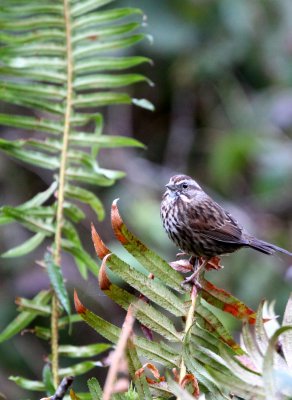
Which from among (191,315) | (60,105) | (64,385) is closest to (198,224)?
(60,105)

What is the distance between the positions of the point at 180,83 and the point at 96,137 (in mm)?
4702

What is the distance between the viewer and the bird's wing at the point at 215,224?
13.1ft

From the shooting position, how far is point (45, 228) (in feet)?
9.20

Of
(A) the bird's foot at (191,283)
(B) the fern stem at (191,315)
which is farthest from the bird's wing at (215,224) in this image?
(B) the fern stem at (191,315)

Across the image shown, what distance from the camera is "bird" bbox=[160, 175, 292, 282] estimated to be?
3764mm

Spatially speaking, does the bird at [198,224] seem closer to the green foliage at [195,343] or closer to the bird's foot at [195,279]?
the bird's foot at [195,279]

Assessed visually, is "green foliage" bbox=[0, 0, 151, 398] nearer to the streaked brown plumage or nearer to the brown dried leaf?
the brown dried leaf

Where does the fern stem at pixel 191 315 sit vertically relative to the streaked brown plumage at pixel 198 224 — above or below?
below

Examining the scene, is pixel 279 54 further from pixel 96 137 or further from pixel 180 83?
pixel 96 137

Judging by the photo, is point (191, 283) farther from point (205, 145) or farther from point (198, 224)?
point (205, 145)

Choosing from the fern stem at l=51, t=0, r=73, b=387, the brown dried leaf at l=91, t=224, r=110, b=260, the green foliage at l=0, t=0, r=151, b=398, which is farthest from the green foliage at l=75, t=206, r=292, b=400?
the green foliage at l=0, t=0, r=151, b=398

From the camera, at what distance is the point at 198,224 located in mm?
4066

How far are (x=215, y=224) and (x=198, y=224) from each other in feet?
0.40

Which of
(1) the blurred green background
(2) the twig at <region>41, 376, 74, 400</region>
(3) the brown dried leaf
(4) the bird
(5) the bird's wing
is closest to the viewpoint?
(2) the twig at <region>41, 376, 74, 400</region>
